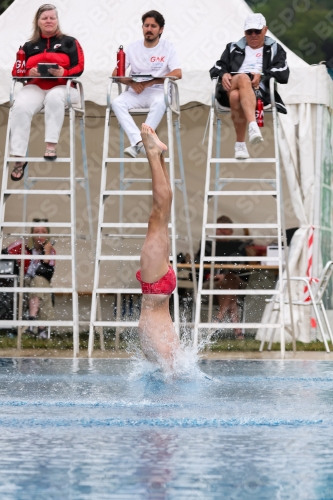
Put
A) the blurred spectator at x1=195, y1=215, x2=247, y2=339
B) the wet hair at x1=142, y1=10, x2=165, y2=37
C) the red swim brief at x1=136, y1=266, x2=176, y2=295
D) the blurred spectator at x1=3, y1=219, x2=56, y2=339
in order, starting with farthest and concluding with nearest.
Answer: the blurred spectator at x1=195, y1=215, x2=247, y2=339, the blurred spectator at x1=3, y1=219, x2=56, y2=339, the wet hair at x1=142, y1=10, x2=165, y2=37, the red swim brief at x1=136, y1=266, x2=176, y2=295

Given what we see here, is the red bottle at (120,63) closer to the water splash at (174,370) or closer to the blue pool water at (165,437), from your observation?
the water splash at (174,370)

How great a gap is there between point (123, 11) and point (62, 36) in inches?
69.8

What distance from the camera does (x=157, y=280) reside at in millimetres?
5574

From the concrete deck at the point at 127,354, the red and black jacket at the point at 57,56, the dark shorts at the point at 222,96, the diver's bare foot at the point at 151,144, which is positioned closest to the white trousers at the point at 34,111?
the red and black jacket at the point at 57,56

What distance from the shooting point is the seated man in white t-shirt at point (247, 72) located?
902 centimetres

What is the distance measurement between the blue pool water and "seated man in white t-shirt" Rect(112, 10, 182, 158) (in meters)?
3.23

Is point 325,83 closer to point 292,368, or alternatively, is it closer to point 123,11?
point 123,11

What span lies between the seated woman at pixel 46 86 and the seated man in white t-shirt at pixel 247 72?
131cm

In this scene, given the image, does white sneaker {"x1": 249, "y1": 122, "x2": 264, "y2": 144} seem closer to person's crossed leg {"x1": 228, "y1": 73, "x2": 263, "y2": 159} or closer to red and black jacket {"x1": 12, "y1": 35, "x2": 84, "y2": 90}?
person's crossed leg {"x1": 228, "y1": 73, "x2": 263, "y2": 159}

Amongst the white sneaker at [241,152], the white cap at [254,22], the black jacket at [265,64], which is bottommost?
the white sneaker at [241,152]

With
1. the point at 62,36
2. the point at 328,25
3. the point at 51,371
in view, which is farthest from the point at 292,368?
the point at 328,25

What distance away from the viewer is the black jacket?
9117mm

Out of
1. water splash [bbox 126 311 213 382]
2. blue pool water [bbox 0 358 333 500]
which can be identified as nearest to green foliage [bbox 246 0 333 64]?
water splash [bbox 126 311 213 382]

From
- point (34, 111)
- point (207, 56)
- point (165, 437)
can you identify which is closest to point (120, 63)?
point (34, 111)
